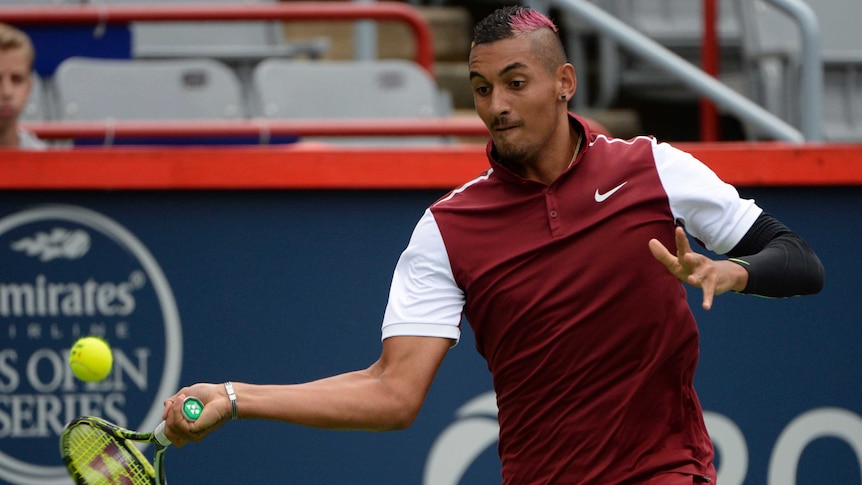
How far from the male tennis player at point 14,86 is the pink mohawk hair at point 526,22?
2747 millimetres

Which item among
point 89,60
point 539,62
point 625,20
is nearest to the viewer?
point 539,62

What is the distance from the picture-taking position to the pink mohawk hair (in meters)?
3.17

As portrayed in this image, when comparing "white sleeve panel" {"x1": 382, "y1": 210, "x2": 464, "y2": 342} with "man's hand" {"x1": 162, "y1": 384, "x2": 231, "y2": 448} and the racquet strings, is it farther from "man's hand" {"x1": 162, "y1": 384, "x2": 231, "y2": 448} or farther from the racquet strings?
the racquet strings

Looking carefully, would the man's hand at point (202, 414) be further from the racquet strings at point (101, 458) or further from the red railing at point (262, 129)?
the red railing at point (262, 129)

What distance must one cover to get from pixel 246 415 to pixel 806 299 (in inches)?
105

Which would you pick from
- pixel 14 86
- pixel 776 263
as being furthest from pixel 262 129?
pixel 776 263

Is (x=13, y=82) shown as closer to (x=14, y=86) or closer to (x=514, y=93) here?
(x=14, y=86)

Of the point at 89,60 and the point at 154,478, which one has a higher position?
the point at 89,60

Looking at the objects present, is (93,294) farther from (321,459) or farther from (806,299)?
(806,299)

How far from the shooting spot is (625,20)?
824cm

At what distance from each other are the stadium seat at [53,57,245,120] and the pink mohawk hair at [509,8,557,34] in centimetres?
354

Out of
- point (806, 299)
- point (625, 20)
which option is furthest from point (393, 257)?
point (625, 20)

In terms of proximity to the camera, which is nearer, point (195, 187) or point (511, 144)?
point (511, 144)

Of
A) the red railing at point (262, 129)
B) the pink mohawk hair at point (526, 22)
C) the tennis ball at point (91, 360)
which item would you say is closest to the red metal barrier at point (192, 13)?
the red railing at point (262, 129)
